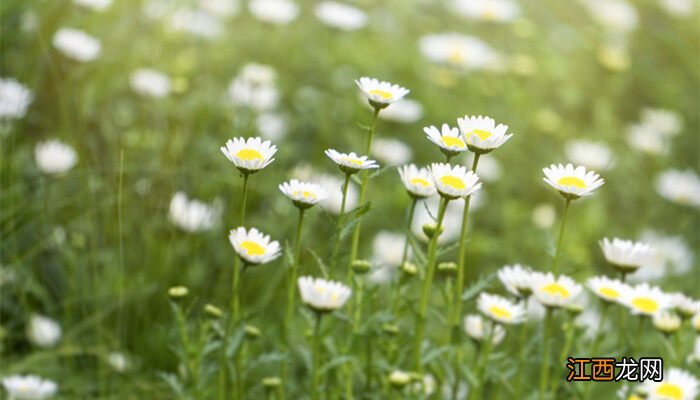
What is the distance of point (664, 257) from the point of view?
133 inches

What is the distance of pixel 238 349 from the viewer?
5.66ft

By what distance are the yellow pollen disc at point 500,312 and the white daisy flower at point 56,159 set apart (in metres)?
1.25

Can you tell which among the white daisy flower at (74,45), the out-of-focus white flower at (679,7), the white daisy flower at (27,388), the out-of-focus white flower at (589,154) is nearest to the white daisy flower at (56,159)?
the white daisy flower at (74,45)

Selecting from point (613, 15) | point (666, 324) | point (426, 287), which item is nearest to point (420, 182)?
point (426, 287)

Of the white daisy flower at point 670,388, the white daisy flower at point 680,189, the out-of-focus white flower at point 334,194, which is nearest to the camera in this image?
the white daisy flower at point 670,388

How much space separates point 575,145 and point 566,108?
42cm

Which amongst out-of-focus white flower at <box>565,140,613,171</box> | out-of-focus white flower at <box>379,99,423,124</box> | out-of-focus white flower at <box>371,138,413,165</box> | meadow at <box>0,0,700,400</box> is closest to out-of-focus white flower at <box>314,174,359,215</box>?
meadow at <box>0,0,700,400</box>

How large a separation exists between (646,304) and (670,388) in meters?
0.25

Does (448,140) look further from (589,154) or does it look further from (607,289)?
(589,154)

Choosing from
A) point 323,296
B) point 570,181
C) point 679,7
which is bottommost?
point 323,296

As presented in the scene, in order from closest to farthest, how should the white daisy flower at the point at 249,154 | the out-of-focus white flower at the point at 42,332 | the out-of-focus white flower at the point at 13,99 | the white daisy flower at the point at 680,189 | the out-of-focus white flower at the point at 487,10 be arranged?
the white daisy flower at the point at 249,154
the out-of-focus white flower at the point at 42,332
the out-of-focus white flower at the point at 13,99
the white daisy flower at the point at 680,189
the out-of-focus white flower at the point at 487,10

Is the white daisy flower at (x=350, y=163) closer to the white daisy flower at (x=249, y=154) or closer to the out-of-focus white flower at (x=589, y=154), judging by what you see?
the white daisy flower at (x=249, y=154)

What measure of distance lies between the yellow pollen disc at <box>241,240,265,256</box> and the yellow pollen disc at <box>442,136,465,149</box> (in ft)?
1.04

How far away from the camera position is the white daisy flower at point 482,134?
1398 mm
